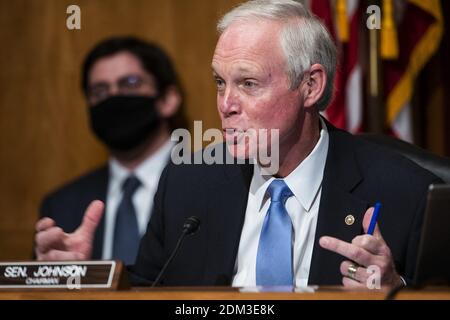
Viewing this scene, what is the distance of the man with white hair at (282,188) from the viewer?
8.27 feet

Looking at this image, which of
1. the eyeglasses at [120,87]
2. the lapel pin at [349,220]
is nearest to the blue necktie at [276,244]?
the lapel pin at [349,220]

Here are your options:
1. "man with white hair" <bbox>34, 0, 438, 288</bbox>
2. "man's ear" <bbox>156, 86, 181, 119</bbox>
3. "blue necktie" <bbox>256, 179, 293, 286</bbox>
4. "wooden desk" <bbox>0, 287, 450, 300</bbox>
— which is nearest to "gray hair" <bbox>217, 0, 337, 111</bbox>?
"man with white hair" <bbox>34, 0, 438, 288</bbox>

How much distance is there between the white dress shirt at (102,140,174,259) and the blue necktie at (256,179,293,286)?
1957mm

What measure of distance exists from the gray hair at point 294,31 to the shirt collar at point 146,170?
2.02 metres

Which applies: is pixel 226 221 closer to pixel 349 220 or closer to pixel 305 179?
pixel 305 179

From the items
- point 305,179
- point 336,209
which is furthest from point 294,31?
point 336,209

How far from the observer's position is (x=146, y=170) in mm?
4664

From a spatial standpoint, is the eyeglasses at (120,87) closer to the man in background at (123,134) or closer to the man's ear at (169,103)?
the man in background at (123,134)

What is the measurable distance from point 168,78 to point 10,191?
3.97 ft

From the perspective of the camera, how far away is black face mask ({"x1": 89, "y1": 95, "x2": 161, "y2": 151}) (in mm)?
4617

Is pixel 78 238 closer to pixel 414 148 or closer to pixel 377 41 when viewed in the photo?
pixel 414 148

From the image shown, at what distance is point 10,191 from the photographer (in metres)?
5.11

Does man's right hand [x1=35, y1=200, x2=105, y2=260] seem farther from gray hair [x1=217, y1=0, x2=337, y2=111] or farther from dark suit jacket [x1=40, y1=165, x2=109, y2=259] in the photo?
dark suit jacket [x1=40, y1=165, x2=109, y2=259]
